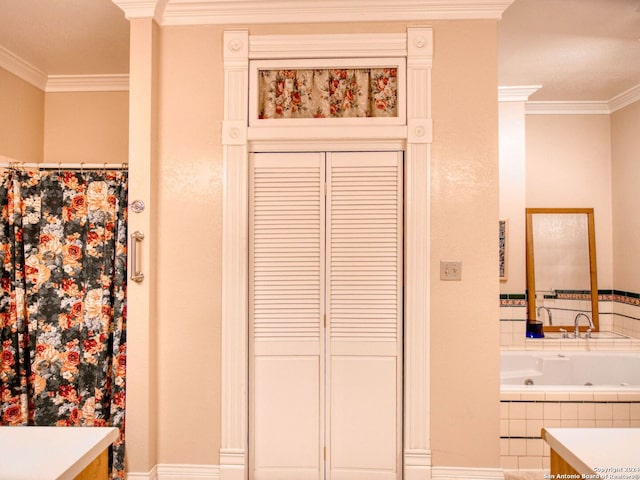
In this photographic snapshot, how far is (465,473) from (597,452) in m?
1.40

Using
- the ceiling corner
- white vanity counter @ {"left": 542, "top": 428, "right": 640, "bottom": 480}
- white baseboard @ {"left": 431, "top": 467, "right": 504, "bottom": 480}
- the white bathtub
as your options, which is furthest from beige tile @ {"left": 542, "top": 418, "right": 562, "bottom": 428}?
the ceiling corner

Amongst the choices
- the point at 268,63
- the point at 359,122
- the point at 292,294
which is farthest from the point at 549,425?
the point at 268,63

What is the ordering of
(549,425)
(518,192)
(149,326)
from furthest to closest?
(518,192) → (549,425) → (149,326)

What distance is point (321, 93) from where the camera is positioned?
8.11 feet

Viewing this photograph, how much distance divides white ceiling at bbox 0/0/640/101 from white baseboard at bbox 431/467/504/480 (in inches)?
99.4

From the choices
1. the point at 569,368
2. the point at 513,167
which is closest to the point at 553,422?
the point at 569,368

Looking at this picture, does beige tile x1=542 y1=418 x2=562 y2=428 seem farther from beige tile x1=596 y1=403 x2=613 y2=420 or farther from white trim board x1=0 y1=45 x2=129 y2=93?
white trim board x1=0 y1=45 x2=129 y2=93

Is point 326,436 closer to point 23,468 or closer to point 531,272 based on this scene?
point 23,468

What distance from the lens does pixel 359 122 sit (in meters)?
2.40

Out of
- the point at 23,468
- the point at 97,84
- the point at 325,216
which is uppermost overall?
the point at 97,84

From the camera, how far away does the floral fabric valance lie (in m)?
2.45

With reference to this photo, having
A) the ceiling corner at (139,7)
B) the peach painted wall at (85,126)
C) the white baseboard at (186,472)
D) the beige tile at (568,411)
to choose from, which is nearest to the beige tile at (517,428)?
the beige tile at (568,411)

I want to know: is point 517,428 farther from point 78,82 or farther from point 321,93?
point 78,82

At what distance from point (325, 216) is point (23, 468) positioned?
171cm
